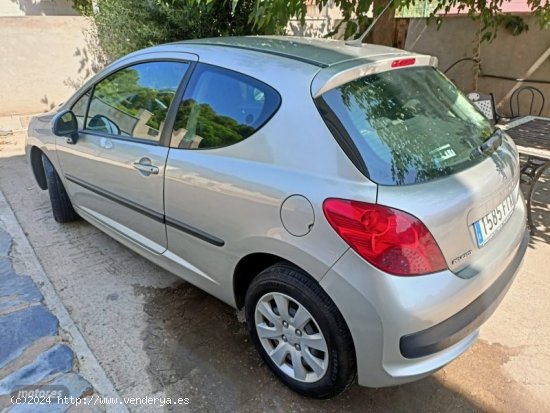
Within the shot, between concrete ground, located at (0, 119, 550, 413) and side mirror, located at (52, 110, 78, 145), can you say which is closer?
concrete ground, located at (0, 119, 550, 413)

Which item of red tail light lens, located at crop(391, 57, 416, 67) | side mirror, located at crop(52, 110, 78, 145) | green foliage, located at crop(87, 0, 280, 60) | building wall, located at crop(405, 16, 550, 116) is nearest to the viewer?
red tail light lens, located at crop(391, 57, 416, 67)

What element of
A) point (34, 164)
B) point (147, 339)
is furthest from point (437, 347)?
point (34, 164)

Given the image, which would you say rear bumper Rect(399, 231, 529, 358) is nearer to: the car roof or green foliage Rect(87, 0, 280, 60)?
the car roof

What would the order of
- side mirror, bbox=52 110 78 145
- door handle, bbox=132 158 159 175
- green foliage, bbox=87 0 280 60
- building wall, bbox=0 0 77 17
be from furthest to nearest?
building wall, bbox=0 0 77 17 → green foliage, bbox=87 0 280 60 → side mirror, bbox=52 110 78 145 → door handle, bbox=132 158 159 175

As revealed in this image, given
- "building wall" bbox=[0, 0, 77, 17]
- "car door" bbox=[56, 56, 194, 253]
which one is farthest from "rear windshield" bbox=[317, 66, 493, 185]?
"building wall" bbox=[0, 0, 77, 17]

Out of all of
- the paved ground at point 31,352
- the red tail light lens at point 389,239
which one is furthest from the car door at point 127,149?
the red tail light lens at point 389,239

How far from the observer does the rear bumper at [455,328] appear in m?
1.64

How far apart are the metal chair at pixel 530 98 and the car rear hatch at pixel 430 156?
216 inches

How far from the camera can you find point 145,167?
2402 millimetres

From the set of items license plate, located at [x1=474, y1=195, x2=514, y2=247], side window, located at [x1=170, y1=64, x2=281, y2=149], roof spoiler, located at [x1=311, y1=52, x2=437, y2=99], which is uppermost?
roof spoiler, located at [x1=311, y1=52, x2=437, y2=99]

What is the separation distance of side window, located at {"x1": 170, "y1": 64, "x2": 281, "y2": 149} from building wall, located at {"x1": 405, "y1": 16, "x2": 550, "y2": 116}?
6096 millimetres

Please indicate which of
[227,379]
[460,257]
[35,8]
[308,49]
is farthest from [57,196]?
[35,8]

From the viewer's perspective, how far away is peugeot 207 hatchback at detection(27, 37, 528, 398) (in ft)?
5.30

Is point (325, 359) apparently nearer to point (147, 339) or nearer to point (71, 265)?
point (147, 339)
